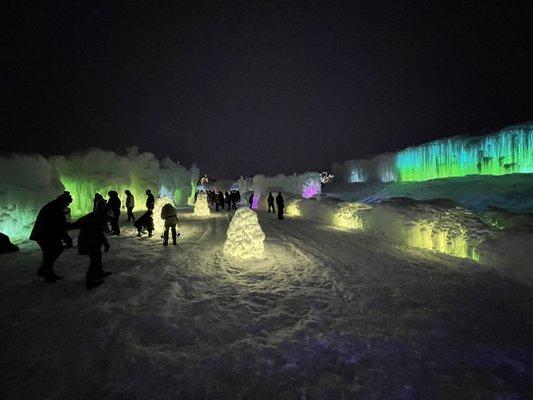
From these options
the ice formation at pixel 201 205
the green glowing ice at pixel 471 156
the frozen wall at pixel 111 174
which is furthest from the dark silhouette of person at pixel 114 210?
the green glowing ice at pixel 471 156

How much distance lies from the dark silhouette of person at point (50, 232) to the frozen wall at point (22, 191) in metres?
6.11

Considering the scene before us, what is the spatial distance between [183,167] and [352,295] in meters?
35.9

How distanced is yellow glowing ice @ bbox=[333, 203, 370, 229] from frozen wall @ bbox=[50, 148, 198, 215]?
18.1 metres

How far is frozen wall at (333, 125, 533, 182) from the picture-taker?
2642cm

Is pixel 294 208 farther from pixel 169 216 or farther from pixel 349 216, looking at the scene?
pixel 169 216

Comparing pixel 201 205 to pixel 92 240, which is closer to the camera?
pixel 92 240

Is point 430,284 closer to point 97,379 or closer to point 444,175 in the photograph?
point 97,379

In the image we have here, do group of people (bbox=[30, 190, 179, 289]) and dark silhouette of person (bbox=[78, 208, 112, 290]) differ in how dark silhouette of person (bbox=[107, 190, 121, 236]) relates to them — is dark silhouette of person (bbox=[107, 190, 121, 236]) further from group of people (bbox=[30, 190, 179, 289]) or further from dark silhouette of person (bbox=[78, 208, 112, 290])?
dark silhouette of person (bbox=[78, 208, 112, 290])

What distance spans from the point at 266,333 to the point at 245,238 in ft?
13.4

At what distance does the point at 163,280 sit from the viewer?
19.2 feet

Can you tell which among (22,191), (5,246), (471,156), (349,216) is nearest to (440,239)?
(349,216)

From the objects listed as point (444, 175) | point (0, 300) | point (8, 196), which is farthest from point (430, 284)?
point (444, 175)

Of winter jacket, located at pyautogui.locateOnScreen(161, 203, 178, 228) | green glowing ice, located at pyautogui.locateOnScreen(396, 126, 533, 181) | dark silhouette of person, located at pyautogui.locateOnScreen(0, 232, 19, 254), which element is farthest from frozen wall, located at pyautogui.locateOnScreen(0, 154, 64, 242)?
green glowing ice, located at pyautogui.locateOnScreen(396, 126, 533, 181)

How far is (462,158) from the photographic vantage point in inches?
1288
